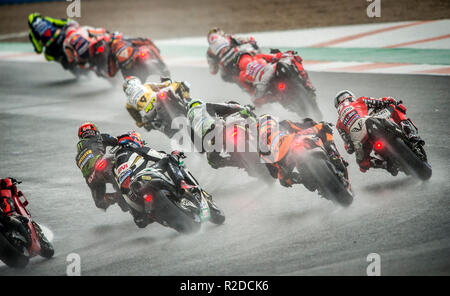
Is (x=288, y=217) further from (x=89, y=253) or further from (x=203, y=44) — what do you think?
(x=203, y=44)

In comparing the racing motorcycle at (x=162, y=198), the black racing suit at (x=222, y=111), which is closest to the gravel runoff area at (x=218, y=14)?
the black racing suit at (x=222, y=111)

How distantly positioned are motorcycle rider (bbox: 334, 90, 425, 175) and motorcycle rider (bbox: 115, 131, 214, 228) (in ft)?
5.59

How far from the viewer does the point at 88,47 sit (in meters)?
14.4

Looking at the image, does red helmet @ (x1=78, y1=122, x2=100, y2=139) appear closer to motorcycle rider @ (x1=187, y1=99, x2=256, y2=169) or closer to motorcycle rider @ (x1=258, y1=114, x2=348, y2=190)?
motorcycle rider @ (x1=187, y1=99, x2=256, y2=169)

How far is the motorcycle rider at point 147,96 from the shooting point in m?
9.95

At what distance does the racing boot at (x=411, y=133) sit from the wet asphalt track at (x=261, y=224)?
0.45 m

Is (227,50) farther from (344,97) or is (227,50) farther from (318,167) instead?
(318,167)

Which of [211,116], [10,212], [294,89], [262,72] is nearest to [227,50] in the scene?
[262,72]

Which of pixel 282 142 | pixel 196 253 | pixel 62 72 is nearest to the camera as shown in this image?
pixel 196 253

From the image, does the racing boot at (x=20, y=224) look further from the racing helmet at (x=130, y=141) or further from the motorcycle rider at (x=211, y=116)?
the motorcycle rider at (x=211, y=116)

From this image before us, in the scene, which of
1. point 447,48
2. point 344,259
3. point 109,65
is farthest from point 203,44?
point 344,259

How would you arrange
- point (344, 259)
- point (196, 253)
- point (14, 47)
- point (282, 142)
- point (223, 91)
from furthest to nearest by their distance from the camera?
point (14, 47) < point (223, 91) < point (282, 142) < point (196, 253) < point (344, 259)

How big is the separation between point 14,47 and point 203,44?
650 centimetres

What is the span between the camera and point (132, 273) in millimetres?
6410
